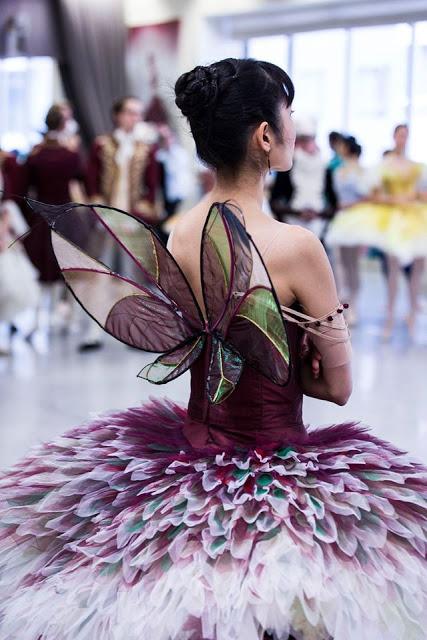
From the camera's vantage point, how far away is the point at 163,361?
5.23ft

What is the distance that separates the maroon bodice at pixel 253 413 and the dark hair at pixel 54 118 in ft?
14.0

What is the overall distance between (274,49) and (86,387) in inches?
308

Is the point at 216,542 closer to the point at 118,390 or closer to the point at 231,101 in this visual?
the point at 231,101

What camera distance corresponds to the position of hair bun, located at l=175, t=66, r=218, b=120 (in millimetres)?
1499

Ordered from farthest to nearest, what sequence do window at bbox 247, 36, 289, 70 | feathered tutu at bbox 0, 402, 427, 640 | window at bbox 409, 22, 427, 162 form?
1. window at bbox 247, 36, 289, 70
2. window at bbox 409, 22, 427, 162
3. feathered tutu at bbox 0, 402, 427, 640

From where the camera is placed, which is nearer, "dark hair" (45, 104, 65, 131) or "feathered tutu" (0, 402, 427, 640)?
"feathered tutu" (0, 402, 427, 640)

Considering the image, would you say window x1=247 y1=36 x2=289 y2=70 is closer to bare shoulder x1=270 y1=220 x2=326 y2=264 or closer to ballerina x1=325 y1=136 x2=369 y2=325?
ballerina x1=325 y1=136 x2=369 y2=325

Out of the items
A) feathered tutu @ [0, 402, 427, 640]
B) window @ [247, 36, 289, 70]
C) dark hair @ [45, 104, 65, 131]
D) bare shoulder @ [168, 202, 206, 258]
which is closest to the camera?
feathered tutu @ [0, 402, 427, 640]

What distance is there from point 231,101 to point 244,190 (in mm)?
149

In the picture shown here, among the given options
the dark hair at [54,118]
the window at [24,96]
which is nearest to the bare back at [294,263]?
the dark hair at [54,118]

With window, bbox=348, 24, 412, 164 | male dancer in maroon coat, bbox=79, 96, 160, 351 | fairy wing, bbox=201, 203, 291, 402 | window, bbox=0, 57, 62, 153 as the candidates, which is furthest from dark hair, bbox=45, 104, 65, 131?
window, bbox=0, 57, 62, 153

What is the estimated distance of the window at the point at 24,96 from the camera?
1191 cm

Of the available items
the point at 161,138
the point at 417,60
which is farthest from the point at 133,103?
the point at 417,60

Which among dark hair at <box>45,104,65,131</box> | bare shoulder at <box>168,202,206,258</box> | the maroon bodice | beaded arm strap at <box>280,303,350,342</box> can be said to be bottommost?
the maroon bodice
